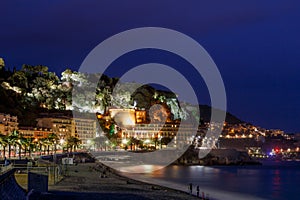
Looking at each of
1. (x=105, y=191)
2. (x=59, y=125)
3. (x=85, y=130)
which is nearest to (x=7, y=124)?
(x=59, y=125)

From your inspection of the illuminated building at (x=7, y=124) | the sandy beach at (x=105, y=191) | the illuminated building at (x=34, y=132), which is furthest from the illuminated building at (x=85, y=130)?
the sandy beach at (x=105, y=191)

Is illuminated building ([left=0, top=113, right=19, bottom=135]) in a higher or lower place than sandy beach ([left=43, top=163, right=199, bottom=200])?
higher

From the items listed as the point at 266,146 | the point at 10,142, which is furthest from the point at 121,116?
the point at 10,142

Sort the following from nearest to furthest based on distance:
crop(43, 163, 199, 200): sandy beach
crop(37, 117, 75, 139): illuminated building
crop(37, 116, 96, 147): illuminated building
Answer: crop(43, 163, 199, 200): sandy beach
crop(37, 117, 75, 139): illuminated building
crop(37, 116, 96, 147): illuminated building

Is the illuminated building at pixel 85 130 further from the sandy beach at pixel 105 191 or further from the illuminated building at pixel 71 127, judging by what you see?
the sandy beach at pixel 105 191

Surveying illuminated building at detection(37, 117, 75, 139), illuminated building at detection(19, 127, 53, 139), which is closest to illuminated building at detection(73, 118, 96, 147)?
illuminated building at detection(37, 117, 75, 139)

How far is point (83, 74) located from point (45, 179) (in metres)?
153

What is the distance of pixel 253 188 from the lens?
52.8 meters

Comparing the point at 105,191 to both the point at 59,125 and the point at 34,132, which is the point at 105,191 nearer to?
the point at 34,132

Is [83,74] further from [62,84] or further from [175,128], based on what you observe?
[175,128]

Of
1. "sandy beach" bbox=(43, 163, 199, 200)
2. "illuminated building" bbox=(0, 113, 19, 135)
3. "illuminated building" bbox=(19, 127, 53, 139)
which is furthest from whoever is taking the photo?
"illuminated building" bbox=(19, 127, 53, 139)

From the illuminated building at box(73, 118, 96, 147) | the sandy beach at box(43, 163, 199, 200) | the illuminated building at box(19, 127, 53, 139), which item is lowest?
the sandy beach at box(43, 163, 199, 200)

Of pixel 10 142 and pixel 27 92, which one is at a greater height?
pixel 27 92

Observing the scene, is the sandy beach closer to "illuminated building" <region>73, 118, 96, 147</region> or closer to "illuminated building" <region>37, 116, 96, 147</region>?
"illuminated building" <region>37, 116, 96, 147</region>
